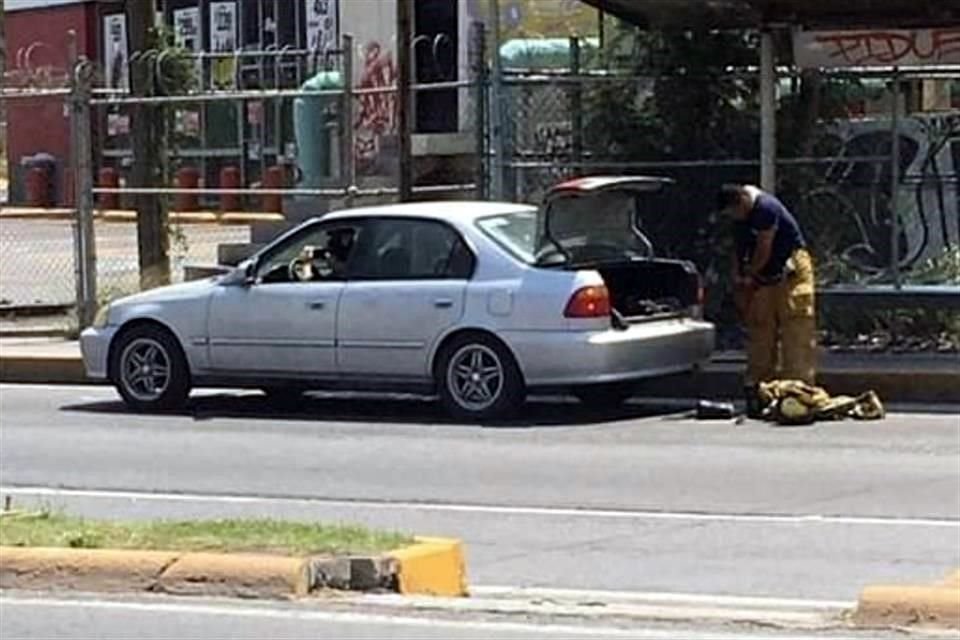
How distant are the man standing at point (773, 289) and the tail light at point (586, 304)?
1217 millimetres

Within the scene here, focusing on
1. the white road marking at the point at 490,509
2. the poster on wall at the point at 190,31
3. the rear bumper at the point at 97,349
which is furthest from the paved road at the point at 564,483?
the poster on wall at the point at 190,31

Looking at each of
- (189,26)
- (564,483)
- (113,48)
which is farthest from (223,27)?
(564,483)

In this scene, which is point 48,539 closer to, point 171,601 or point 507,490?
point 171,601

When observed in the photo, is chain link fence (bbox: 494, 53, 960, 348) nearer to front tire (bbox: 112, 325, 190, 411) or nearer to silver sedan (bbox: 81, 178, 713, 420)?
silver sedan (bbox: 81, 178, 713, 420)

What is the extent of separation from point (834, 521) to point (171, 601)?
3.81 m

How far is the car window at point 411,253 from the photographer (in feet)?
53.8

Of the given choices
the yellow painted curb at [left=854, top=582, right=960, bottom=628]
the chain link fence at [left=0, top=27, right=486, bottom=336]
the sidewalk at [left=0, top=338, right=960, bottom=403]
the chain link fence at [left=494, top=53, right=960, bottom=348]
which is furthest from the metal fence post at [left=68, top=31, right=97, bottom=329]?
the yellow painted curb at [left=854, top=582, right=960, bottom=628]

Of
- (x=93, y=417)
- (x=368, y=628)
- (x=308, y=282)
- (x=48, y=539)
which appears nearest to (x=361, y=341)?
(x=308, y=282)

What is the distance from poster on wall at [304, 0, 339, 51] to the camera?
Answer: 133 feet

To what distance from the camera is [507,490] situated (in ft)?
42.6

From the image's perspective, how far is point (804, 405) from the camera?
1595cm

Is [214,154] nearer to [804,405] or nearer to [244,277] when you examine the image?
[244,277]

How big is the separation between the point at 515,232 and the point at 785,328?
2021mm

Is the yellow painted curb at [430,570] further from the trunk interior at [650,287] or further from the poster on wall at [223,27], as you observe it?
the poster on wall at [223,27]
